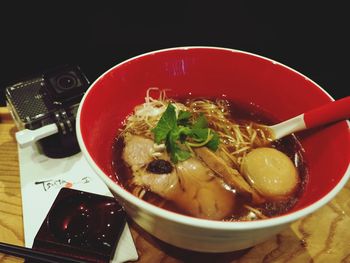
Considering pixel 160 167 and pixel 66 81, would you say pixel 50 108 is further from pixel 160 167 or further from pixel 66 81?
pixel 160 167

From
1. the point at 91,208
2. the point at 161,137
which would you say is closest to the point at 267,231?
the point at 161,137

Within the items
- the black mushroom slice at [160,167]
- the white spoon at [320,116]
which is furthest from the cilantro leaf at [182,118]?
the white spoon at [320,116]

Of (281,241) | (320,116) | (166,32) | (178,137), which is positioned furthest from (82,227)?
(166,32)

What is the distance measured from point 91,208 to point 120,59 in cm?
142

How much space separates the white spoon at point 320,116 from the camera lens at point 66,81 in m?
0.88

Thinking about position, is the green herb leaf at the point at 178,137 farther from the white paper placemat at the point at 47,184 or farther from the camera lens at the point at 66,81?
the camera lens at the point at 66,81

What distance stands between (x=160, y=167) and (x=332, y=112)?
54 cm

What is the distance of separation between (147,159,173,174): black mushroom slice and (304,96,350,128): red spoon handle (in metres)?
0.48

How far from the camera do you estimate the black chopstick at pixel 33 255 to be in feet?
3.14

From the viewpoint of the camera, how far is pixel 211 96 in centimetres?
137

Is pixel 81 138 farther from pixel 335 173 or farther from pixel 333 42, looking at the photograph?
pixel 333 42

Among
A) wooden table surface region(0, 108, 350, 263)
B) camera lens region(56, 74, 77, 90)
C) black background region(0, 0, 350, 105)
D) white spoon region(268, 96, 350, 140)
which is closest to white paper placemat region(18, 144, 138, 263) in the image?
wooden table surface region(0, 108, 350, 263)

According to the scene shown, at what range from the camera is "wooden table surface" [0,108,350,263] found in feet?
3.44

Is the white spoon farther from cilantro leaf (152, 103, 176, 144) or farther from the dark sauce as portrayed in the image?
the dark sauce
